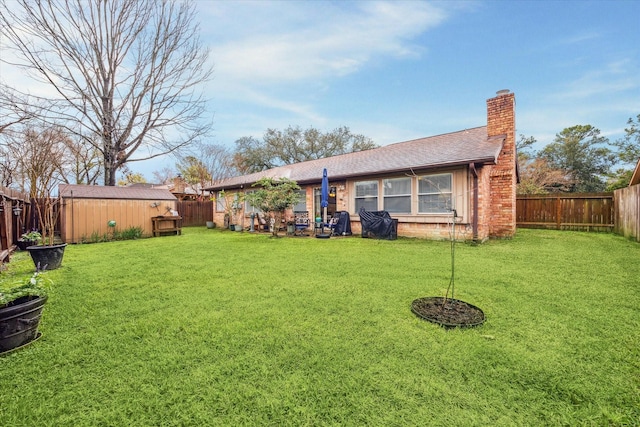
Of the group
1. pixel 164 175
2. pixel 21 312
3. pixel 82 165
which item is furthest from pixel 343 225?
pixel 164 175

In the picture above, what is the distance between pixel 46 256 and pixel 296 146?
77.4 feet

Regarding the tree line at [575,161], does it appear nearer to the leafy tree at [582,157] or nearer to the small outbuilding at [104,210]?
the leafy tree at [582,157]

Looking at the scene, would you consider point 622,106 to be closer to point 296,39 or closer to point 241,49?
point 296,39

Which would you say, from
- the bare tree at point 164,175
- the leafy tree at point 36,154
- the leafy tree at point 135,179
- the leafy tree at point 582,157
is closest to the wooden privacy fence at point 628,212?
the leafy tree at point 582,157

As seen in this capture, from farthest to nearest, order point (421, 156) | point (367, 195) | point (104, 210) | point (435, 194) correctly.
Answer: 1. point (367, 195)
2. point (104, 210)
3. point (421, 156)
4. point (435, 194)

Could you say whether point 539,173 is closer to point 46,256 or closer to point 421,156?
point 421,156

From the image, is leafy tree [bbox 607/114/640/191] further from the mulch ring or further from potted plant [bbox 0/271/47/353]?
potted plant [bbox 0/271/47/353]

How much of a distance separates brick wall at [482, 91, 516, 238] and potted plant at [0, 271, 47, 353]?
1078 centimetres

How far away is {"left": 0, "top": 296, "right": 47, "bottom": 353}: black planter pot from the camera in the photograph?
7.20ft

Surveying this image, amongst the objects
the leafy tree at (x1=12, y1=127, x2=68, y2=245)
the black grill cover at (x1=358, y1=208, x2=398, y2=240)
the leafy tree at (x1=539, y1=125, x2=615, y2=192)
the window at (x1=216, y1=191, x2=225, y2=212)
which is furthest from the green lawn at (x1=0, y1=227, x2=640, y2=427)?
the leafy tree at (x1=539, y1=125, x2=615, y2=192)

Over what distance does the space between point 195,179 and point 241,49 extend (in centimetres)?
2017

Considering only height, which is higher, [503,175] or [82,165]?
[82,165]

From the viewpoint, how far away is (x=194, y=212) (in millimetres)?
17000

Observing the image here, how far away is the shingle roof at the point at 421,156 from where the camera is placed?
316 inches
